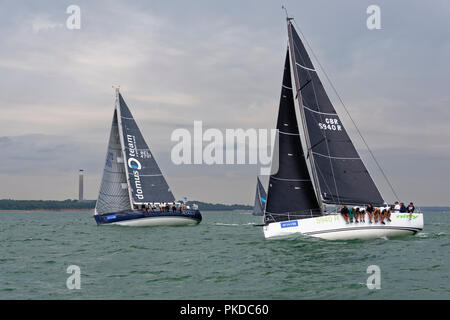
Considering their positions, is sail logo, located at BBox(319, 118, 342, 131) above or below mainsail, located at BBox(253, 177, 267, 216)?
above

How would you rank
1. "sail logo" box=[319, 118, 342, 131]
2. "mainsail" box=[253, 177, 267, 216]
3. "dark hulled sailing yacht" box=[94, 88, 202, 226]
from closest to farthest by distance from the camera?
"sail logo" box=[319, 118, 342, 131] → "dark hulled sailing yacht" box=[94, 88, 202, 226] → "mainsail" box=[253, 177, 267, 216]

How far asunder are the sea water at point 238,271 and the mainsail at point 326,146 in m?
2.62

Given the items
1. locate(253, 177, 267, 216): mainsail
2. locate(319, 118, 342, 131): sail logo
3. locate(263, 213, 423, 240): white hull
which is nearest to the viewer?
locate(263, 213, 423, 240): white hull

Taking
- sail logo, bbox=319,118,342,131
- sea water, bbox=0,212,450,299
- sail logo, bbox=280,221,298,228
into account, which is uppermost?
sail logo, bbox=319,118,342,131

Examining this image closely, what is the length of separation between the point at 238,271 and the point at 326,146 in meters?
10.8

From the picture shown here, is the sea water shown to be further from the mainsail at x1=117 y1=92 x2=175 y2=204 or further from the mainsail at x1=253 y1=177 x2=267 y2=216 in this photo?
the mainsail at x1=253 y1=177 x2=267 y2=216

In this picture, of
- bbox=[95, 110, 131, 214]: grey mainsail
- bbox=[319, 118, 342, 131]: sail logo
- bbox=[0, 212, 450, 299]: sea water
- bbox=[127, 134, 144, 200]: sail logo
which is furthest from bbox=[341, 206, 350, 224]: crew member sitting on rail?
bbox=[95, 110, 131, 214]: grey mainsail

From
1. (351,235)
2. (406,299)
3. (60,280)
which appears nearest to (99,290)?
(60,280)

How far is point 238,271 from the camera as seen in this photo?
52.5 feet

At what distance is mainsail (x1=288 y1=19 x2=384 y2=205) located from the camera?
24.3 meters

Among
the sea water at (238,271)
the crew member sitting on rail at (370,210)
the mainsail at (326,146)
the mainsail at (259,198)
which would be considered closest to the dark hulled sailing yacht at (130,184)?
the sea water at (238,271)

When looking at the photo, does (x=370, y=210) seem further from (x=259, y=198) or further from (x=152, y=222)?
(x=259, y=198)

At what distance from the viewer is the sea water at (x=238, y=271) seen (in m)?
12.8
